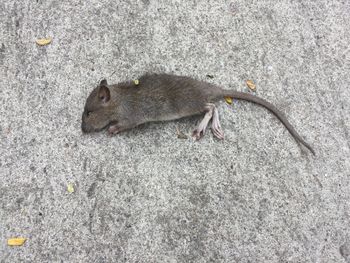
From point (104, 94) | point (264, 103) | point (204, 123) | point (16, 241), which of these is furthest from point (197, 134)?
point (16, 241)

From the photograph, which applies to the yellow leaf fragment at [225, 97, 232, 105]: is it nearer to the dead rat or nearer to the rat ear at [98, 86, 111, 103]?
the dead rat

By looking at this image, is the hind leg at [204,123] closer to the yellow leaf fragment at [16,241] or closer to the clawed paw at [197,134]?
the clawed paw at [197,134]

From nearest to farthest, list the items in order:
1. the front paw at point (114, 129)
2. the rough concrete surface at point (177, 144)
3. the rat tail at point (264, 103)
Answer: the rough concrete surface at point (177, 144) → the front paw at point (114, 129) → the rat tail at point (264, 103)

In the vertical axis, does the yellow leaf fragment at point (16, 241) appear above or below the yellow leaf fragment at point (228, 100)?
below

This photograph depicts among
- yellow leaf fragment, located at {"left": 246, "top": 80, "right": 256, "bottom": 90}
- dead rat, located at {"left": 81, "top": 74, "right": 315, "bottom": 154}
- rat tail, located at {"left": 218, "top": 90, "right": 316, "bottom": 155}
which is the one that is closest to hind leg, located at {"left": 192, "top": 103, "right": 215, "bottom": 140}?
dead rat, located at {"left": 81, "top": 74, "right": 315, "bottom": 154}

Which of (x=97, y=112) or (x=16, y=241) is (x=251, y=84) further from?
(x=16, y=241)

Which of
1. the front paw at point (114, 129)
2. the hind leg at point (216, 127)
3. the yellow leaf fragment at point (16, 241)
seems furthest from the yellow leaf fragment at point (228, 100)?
the yellow leaf fragment at point (16, 241)
